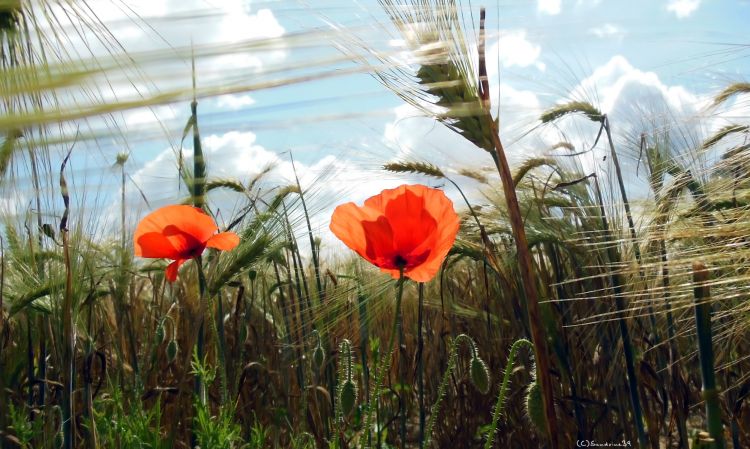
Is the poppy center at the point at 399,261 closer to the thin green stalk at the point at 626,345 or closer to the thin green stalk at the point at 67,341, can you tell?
the thin green stalk at the point at 67,341

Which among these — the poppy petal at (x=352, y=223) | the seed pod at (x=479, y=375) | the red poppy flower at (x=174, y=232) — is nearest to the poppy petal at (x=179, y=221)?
the red poppy flower at (x=174, y=232)

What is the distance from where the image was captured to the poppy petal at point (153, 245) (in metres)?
1.51

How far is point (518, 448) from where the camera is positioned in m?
2.87

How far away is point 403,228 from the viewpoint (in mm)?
1205

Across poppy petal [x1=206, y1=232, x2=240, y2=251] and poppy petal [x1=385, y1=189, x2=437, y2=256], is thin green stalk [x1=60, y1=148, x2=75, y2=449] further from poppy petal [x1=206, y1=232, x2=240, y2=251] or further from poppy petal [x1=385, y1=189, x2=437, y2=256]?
poppy petal [x1=385, y1=189, x2=437, y2=256]

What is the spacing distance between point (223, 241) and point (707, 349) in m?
0.96

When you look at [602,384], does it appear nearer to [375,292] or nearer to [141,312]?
[375,292]

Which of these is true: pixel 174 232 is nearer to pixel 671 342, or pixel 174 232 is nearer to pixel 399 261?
pixel 399 261

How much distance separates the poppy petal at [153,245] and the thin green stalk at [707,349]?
3.31 feet

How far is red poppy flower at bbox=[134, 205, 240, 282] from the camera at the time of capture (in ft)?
4.96

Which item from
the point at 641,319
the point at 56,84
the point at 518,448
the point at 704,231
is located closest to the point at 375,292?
the point at 704,231

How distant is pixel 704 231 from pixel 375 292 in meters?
0.92

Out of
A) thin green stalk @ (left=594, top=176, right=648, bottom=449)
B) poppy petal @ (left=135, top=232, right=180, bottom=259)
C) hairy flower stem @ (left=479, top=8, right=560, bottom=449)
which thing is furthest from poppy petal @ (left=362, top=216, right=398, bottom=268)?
thin green stalk @ (left=594, top=176, right=648, bottom=449)

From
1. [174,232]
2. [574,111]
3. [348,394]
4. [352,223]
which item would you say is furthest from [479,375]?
[574,111]
